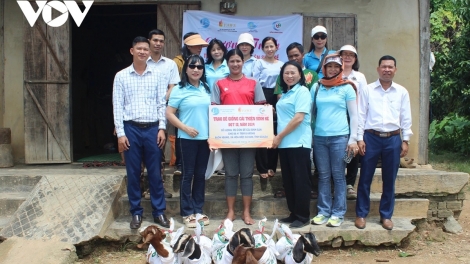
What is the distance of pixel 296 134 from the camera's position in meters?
4.33

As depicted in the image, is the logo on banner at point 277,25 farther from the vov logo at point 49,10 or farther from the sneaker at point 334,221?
the sneaker at point 334,221

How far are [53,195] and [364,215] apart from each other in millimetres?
3243

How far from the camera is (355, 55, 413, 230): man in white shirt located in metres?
4.40

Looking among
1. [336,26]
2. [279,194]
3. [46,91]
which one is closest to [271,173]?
[279,194]

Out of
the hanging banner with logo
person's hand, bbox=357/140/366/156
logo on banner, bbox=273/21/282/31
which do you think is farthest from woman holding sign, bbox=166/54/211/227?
logo on banner, bbox=273/21/282/31

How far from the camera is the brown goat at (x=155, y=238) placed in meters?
3.74

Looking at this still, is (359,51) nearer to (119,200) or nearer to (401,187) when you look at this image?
(401,187)

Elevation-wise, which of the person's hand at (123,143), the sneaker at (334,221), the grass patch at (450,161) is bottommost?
the sneaker at (334,221)

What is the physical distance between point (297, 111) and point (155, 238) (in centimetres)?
171

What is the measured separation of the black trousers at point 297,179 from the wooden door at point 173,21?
2791 millimetres

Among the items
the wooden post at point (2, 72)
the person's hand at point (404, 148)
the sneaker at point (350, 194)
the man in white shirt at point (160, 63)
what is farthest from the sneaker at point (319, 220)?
the wooden post at point (2, 72)

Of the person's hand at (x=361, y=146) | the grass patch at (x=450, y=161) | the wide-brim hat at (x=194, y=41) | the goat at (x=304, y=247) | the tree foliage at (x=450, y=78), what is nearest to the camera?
the goat at (x=304, y=247)

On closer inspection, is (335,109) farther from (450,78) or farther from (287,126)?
(450,78)

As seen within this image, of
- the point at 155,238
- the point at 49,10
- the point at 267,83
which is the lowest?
the point at 155,238
